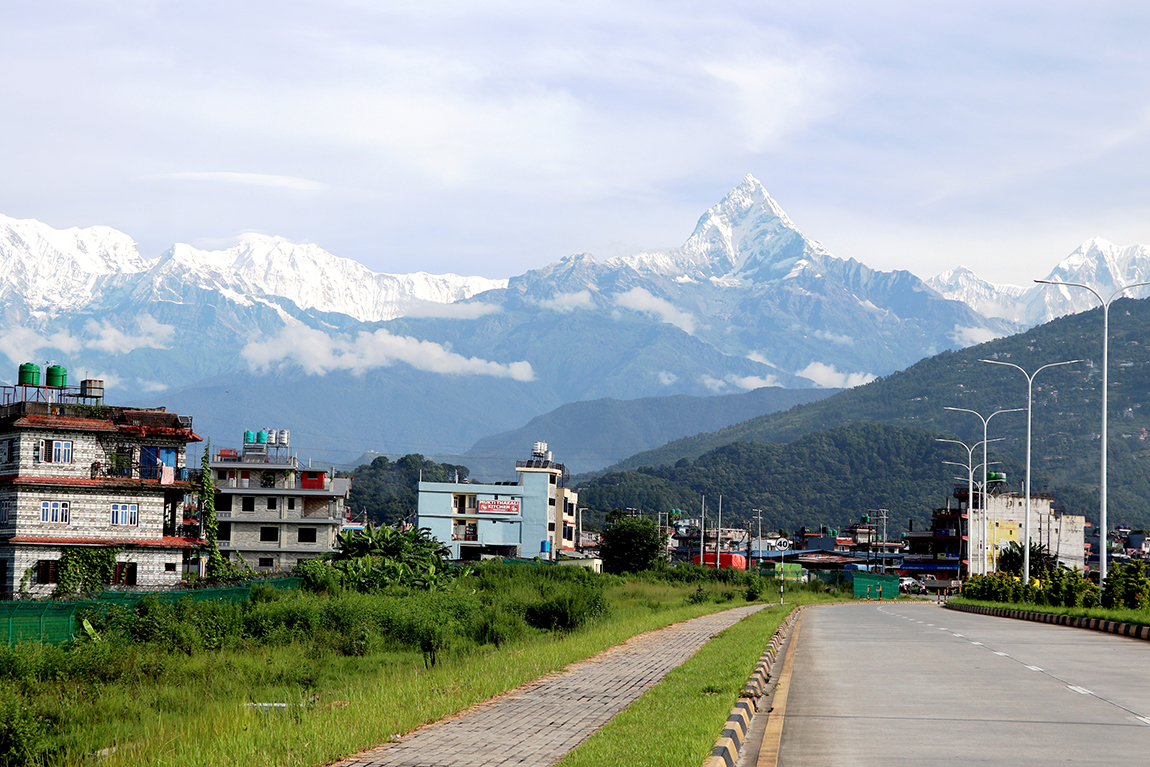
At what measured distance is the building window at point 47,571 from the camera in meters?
57.8

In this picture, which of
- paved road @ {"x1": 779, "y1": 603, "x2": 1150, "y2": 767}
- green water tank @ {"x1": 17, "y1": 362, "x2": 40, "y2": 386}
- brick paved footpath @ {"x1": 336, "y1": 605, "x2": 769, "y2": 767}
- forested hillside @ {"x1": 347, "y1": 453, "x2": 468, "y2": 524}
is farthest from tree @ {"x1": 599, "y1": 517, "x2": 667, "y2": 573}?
brick paved footpath @ {"x1": 336, "y1": 605, "x2": 769, "y2": 767}

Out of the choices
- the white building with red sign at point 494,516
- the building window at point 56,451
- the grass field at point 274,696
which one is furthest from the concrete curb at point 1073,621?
the white building with red sign at point 494,516

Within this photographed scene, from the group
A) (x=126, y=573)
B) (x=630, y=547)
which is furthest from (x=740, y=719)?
Result: (x=630, y=547)

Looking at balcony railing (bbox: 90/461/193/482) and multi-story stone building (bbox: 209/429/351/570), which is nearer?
balcony railing (bbox: 90/461/193/482)

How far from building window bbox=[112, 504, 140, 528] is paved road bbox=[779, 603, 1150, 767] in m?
44.2

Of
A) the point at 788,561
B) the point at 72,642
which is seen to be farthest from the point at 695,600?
the point at 788,561

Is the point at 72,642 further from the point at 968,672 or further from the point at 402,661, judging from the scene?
the point at 968,672

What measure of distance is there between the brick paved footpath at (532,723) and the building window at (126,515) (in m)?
44.0

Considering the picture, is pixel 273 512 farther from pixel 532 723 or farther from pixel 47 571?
pixel 532 723

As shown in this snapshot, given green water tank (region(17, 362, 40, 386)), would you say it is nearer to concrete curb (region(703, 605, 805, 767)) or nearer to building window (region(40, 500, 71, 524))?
building window (region(40, 500, 71, 524))

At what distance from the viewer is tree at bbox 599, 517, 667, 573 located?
10894 cm

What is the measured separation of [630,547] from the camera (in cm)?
10900

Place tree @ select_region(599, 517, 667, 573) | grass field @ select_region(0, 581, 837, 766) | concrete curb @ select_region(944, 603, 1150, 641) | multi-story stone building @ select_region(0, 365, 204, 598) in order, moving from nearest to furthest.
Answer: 1. grass field @ select_region(0, 581, 837, 766)
2. concrete curb @ select_region(944, 603, 1150, 641)
3. multi-story stone building @ select_region(0, 365, 204, 598)
4. tree @ select_region(599, 517, 667, 573)

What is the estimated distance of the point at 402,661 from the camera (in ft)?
98.2
